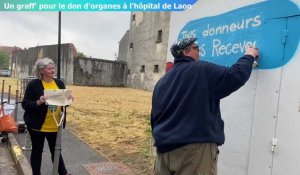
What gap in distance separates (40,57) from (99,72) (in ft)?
28.3

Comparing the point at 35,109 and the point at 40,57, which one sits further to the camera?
the point at 40,57

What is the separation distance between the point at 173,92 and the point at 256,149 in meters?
1.29

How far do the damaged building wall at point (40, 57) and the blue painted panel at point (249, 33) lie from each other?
2025cm

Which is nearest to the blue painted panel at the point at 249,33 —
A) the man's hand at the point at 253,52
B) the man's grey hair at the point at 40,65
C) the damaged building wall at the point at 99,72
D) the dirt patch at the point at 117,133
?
the man's hand at the point at 253,52

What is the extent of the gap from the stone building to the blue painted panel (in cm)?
2127

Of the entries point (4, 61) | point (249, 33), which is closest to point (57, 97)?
point (249, 33)

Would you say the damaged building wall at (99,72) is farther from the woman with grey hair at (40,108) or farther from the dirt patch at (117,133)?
the woman with grey hair at (40,108)

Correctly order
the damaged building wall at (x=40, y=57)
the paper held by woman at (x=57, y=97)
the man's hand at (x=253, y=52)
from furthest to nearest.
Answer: the damaged building wall at (x=40, y=57)
the paper held by woman at (x=57, y=97)
the man's hand at (x=253, y=52)

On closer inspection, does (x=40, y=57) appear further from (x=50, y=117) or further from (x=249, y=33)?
(x=249, y=33)

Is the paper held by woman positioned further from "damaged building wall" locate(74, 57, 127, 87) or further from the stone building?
"damaged building wall" locate(74, 57, 127, 87)

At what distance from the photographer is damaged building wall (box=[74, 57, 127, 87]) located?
33.0 metres

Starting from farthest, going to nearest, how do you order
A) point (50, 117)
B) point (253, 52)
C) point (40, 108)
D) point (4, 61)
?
point (4, 61), point (50, 117), point (40, 108), point (253, 52)

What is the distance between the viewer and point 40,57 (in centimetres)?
3947

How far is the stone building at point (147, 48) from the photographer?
89.6 feet
